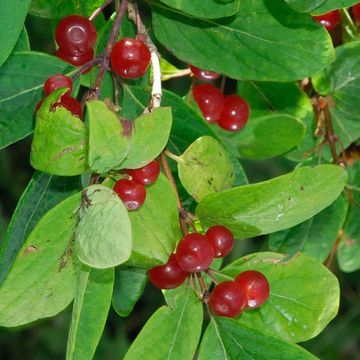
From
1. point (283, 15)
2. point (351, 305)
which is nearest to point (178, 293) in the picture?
point (283, 15)

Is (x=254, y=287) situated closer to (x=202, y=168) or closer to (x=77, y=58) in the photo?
(x=202, y=168)

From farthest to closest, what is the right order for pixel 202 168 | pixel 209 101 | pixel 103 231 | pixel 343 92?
pixel 343 92 < pixel 209 101 < pixel 202 168 < pixel 103 231

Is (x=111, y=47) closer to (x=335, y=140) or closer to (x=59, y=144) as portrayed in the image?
(x=59, y=144)

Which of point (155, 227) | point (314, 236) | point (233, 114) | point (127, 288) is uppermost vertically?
point (155, 227)

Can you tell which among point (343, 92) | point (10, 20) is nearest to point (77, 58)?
point (10, 20)

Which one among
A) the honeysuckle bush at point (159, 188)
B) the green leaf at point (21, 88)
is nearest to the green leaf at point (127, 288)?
the honeysuckle bush at point (159, 188)
